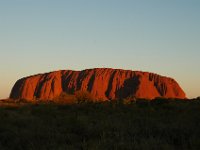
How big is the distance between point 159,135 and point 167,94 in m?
101

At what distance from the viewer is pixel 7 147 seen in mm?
10977

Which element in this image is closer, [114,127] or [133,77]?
[114,127]

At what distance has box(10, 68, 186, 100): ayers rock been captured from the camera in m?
110

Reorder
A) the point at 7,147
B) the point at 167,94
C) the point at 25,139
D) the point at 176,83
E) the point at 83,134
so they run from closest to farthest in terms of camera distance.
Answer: the point at 7,147, the point at 25,139, the point at 83,134, the point at 167,94, the point at 176,83

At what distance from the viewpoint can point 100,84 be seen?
372 ft

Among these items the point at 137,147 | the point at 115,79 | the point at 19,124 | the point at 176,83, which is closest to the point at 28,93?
the point at 115,79

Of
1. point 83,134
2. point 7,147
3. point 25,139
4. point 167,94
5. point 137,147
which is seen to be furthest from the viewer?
point 167,94

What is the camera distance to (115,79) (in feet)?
373

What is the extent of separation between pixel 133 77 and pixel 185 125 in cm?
10120

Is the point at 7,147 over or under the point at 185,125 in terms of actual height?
under

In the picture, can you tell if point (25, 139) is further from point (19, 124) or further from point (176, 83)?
point (176, 83)

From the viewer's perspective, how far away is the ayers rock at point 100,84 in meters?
110

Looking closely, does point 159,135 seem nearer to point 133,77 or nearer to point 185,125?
point 185,125

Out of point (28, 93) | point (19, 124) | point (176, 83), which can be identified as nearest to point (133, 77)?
point (176, 83)
